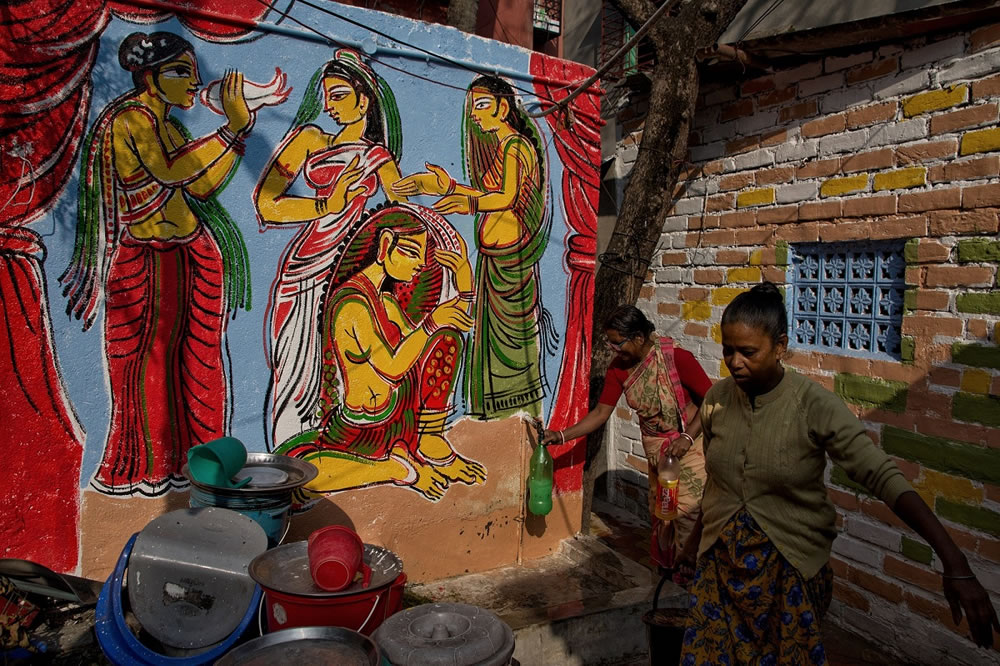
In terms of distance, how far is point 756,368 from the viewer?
240cm

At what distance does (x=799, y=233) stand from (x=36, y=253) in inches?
179

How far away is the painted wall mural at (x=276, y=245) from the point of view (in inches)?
130

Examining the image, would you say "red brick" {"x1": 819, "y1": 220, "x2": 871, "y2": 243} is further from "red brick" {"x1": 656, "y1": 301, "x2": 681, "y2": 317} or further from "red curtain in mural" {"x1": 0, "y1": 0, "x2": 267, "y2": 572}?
"red curtain in mural" {"x1": 0, "y1": 0, "x2": 267, "y2": 572}

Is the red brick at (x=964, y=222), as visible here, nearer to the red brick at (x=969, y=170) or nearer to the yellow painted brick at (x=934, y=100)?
the red brick at (x=969, y=170)

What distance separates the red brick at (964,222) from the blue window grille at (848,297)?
0.84ft

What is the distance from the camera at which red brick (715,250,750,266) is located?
17.2 feet

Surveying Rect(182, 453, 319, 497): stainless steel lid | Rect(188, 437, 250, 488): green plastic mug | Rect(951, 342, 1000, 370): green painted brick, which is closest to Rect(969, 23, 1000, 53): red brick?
Rect(951, 342, 1000, 370): green painted brick

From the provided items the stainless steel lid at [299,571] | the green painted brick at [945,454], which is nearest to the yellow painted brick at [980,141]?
the green painted brick at [945,454]

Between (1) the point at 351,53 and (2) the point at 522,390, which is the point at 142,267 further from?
(2) the point at 522,390

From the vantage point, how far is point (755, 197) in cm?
517

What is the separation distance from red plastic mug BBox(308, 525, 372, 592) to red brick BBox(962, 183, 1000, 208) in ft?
12.0

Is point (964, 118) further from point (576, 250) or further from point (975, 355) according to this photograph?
point (576, 250)

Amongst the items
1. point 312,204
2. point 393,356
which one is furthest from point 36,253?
point 393,356

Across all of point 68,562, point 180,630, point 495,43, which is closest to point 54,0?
A: point 495,43
